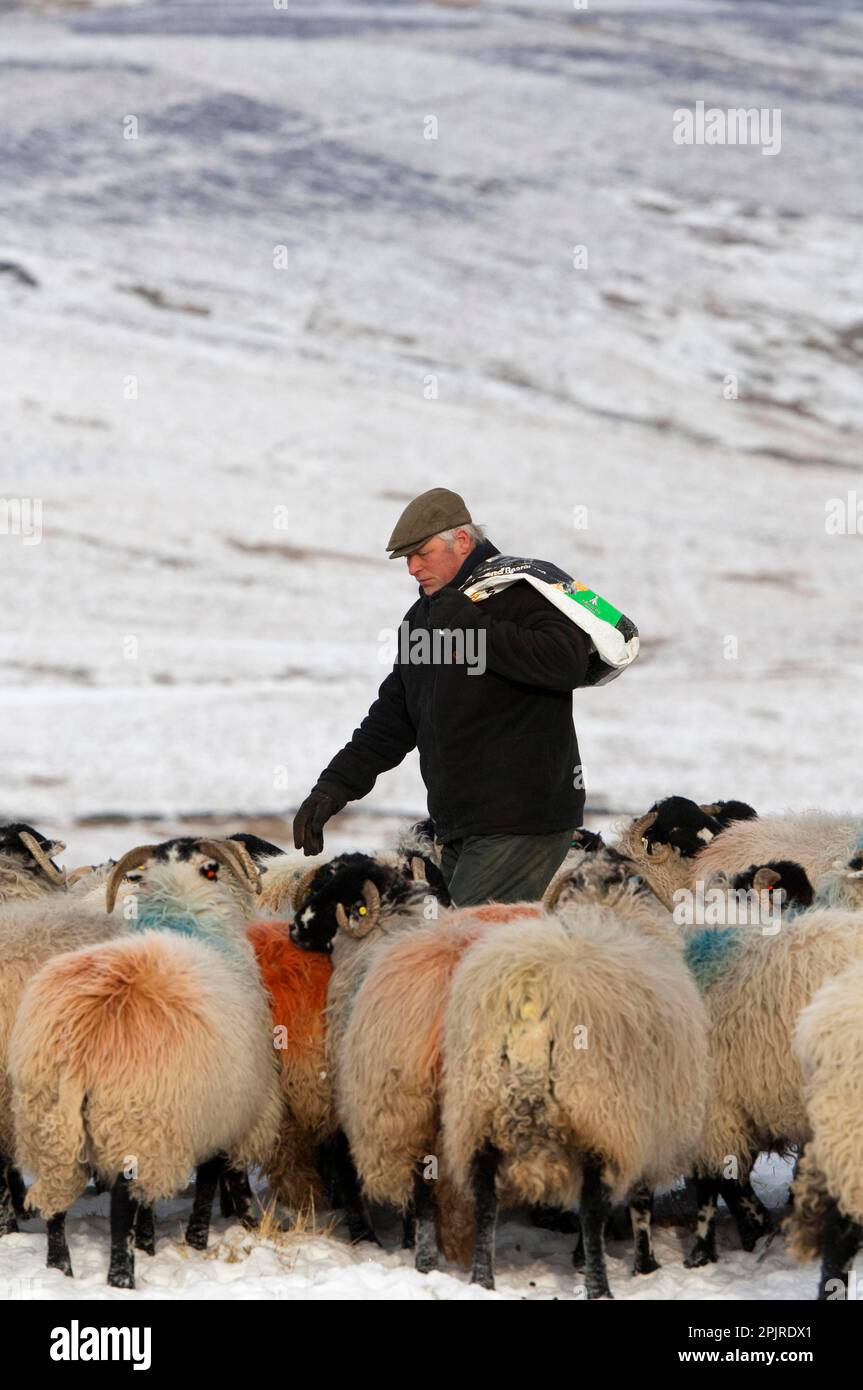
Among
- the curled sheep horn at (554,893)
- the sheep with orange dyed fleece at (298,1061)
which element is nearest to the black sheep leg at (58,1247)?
the sheep with orange dyed fleece at (298,1061)

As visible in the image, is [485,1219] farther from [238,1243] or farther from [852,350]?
[852,350]

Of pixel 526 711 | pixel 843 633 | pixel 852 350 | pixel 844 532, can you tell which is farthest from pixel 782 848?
pixel 852 350

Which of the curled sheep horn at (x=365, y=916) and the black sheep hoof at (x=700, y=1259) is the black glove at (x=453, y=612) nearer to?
the curled sheep horn at (x=365, y=916)

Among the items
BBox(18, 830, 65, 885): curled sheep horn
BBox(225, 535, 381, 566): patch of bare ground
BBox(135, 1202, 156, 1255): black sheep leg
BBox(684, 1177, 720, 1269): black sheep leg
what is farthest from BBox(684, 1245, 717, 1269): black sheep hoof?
BBox(225, 535, 381, 566): patch of bare ground

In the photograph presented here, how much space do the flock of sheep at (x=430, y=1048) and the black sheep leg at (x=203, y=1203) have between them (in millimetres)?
11

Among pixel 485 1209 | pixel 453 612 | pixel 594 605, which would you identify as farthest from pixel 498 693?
pixel 485 1209

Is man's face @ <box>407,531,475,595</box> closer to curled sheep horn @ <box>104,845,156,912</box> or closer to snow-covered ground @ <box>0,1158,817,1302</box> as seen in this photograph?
curled sheep horn @ <box>104,845,156,912</box>

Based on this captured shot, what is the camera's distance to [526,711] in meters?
7.23

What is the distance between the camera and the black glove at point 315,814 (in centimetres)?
750

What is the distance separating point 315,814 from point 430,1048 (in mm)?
1701

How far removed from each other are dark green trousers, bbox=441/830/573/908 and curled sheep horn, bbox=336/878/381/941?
0.44 metres

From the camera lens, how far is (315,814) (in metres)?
7.52

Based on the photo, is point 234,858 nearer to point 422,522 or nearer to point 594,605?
point 422,522
